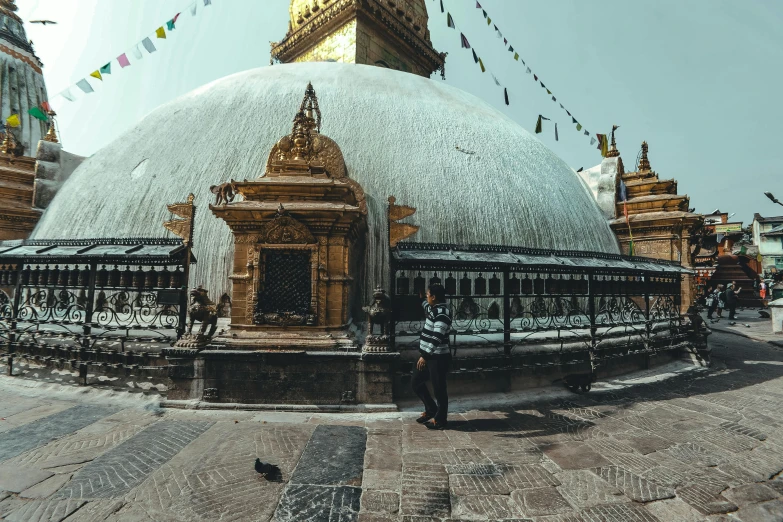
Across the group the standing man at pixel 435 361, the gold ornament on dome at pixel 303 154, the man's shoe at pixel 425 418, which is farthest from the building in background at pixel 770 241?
the man's shoe at pixel 425 418

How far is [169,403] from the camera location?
15.0 feet

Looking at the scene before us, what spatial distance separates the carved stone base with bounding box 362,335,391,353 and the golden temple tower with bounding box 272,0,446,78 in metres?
13.8

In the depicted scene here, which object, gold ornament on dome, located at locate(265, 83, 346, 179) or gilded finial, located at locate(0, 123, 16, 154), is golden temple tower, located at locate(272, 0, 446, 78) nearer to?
gold ornament on dome, located at locate(265, 83, 346, 179)

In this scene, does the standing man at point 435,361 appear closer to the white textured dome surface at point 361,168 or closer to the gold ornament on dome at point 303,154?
the gold ornament on dome at point 303,154

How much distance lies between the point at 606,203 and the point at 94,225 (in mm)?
14383

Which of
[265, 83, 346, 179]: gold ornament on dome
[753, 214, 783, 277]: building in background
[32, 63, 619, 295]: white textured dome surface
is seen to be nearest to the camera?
[265, 83, 346, 179]: gold ornament on dome

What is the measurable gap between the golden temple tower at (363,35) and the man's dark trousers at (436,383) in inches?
565

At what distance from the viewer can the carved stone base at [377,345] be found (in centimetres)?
468

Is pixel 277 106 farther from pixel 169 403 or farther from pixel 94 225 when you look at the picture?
pixel 169 403

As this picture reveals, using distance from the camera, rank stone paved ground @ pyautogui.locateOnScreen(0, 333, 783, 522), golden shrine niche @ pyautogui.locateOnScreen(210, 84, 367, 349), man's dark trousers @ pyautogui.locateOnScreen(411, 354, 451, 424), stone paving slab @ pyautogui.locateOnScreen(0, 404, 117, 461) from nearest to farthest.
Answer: stone paved ground @ pyautogui.locateOnScreen(0, 333, 783, 522), stone paving slab @ pyautogui.locateOnScreen(0, 404, 117, 461), man's dark trousers @ pyautogui.locateOnScreen(411, 354, 451, 424), golden shrine niche @ pyautogui.locateOnScreen(210, 84, 367, 349)

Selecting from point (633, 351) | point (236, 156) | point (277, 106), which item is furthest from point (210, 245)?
point (633, 351)

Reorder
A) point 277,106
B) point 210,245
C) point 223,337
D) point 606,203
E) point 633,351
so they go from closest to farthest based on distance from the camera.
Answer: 1. point 223,337
2. point 633,351
3. point 210,245
4. point 277,106
5. point 606,203

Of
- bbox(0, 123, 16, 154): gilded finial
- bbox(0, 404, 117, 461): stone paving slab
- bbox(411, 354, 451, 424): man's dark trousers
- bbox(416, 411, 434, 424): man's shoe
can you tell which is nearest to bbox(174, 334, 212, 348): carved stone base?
A: bbox(0, 404, 117, 461): stone paving slab

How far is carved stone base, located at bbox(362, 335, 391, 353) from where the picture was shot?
468 cm
